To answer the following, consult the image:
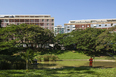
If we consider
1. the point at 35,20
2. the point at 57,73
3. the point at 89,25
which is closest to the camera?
the point at 57,73

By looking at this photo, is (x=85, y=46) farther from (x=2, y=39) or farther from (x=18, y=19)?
(x=18, y=19)

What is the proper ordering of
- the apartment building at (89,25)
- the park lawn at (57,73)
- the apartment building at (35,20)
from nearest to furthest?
1. the park lawn at (57,73)
2. the apartment building at (89,25)
3. the apartment building at (35,20)

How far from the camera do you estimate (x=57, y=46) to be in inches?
1635

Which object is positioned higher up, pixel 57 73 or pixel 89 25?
pixel 89 25

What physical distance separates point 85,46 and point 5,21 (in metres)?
41.0

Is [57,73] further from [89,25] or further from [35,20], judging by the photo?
[89,25]

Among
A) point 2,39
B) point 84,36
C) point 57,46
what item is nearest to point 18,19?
point 57,46

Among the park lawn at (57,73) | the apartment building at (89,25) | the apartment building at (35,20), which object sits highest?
the apartment building at (35,20)

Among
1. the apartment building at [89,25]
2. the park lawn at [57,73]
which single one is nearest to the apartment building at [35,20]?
the apartment building at [89,25]

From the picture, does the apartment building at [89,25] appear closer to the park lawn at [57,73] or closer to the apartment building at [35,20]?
the apartment building at [35,20]

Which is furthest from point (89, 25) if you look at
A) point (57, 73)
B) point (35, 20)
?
point (57, 73)

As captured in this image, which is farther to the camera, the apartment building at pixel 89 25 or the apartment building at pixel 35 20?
the apartment building at pixel 35 20

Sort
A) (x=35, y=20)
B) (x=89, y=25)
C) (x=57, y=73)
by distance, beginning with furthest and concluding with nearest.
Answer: (x=35, y=20) → (x=89, y=25) → (x=57, y=73)

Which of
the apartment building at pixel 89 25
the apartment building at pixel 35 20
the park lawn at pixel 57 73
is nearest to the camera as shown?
the park lawn at pixel 57 73
